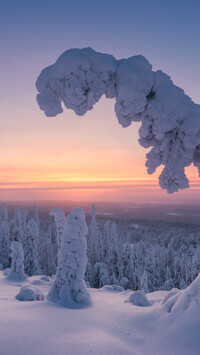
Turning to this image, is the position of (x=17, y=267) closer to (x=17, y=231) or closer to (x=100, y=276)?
(x=100, y=276)

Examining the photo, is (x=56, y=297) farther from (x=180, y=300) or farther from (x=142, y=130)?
(x=142, y=130)

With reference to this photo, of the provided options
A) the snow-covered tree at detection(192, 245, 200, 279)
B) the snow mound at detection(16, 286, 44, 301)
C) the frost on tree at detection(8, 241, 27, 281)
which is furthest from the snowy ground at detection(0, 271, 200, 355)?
the snow-covered tree at detection(192, 245, 200, 279)

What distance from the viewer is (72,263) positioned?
9.48 metres

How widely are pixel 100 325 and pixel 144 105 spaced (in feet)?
18.1

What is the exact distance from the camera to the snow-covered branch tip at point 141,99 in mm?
5594

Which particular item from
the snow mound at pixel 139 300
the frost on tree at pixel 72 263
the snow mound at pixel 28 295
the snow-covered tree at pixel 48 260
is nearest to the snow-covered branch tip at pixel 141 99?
the snow mound at pixel 139 300

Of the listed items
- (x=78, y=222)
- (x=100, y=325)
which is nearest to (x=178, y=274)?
(x=78, y=222)

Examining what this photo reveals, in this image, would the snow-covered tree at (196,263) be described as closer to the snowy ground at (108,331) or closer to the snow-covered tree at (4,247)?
the snow-covered tree at (4,247)

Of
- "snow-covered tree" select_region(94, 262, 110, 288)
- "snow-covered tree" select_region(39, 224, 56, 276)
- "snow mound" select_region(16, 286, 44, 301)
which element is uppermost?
"snow mound" select_region(16, 286, 44, 301)

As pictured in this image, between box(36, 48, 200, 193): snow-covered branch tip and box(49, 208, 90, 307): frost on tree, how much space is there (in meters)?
5.17

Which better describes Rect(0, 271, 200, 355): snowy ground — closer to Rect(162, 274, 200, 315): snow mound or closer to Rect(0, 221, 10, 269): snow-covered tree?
Rect(162, 274, 200, 315): snow mound

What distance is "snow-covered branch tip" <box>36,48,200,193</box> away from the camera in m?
5.59

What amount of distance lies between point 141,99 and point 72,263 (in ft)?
23.3

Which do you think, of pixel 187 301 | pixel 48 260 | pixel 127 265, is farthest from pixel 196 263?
pixel 187 301
